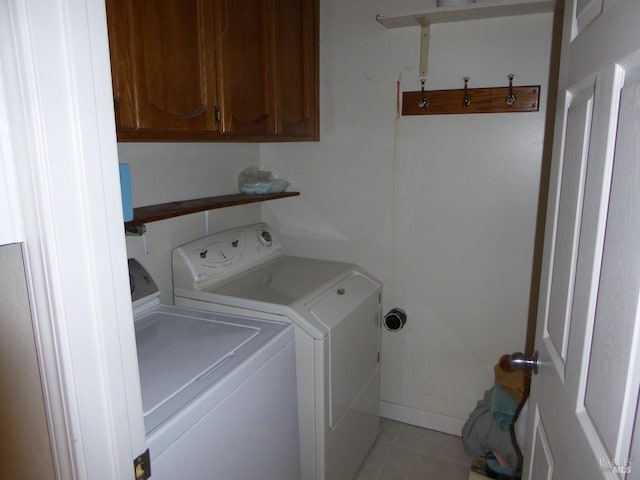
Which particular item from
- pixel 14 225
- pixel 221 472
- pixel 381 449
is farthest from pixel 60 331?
pixel 381 449

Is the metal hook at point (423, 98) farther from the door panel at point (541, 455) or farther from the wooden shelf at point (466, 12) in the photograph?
the door panel at point (541, 455)

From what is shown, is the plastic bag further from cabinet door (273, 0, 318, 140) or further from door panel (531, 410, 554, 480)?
door panel (531, 410, 554, 480)

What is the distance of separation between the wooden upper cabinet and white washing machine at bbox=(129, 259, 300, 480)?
653 mm

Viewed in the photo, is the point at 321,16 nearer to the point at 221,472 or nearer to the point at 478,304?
the point at 478,304

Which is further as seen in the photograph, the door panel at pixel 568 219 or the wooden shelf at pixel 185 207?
the wooden shelf at pixel 185 207

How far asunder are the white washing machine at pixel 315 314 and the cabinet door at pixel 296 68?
1.92ft

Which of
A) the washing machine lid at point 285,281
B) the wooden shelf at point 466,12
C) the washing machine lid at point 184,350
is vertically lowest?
the washing machine lid at point 184,350

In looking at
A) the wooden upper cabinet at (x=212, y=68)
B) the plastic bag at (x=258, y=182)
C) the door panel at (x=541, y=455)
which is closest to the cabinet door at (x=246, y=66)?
the wooden upper cabinet at (x=212, y=68)

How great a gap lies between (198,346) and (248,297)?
370 mm

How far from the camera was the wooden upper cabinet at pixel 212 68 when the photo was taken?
115cm

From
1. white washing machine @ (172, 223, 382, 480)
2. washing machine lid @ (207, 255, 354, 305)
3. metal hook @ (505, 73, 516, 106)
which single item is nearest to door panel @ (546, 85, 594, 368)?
white washing machine @ (172, 223, 382, 480)

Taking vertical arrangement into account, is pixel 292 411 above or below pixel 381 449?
above

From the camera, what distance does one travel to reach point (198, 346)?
4.54ft

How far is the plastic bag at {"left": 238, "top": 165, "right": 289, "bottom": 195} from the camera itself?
221cm
